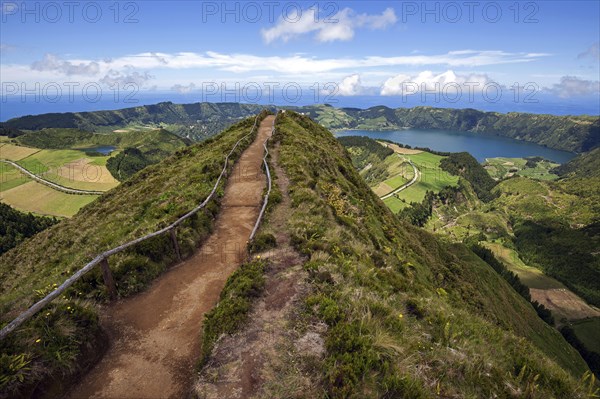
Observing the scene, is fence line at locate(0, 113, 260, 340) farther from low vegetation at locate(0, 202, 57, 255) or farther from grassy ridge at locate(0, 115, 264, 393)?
low vegetation at locate(0, 202, 57, 255)

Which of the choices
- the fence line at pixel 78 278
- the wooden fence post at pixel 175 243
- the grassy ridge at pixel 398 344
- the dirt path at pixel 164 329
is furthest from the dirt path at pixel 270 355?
the wooden fence post at pixel 175 243

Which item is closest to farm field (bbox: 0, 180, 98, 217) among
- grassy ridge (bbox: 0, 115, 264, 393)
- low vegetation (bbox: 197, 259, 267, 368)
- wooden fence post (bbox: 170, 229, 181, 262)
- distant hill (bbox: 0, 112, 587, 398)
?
grassy ridge (bbox: 0, 115, 264, 393)

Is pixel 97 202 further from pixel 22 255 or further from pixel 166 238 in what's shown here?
pixel 166 238

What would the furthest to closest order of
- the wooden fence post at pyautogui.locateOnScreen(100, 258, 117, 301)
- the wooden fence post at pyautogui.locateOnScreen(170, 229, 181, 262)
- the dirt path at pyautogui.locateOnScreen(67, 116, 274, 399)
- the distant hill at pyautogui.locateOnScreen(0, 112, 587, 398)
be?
the wooden fence post at pyautogui.locateOnScreen(170, 229, 181, 262) < the wooden fence post at pyautogui.locateOnScreen(100, 258, 117, 301) < the dirt path at pyautogui.locateOnScreen(67, 116, 274, 399) < the distant hill at pyautogui.locateOnScreen(0, 112, 587, 398)

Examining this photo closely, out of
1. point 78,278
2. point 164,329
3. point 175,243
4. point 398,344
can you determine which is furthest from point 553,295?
point 78,278

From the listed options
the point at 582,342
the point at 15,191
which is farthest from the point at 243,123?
the point at 15,191

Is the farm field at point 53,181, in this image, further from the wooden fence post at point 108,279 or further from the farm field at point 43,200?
the wooden fence post at point 108,279
